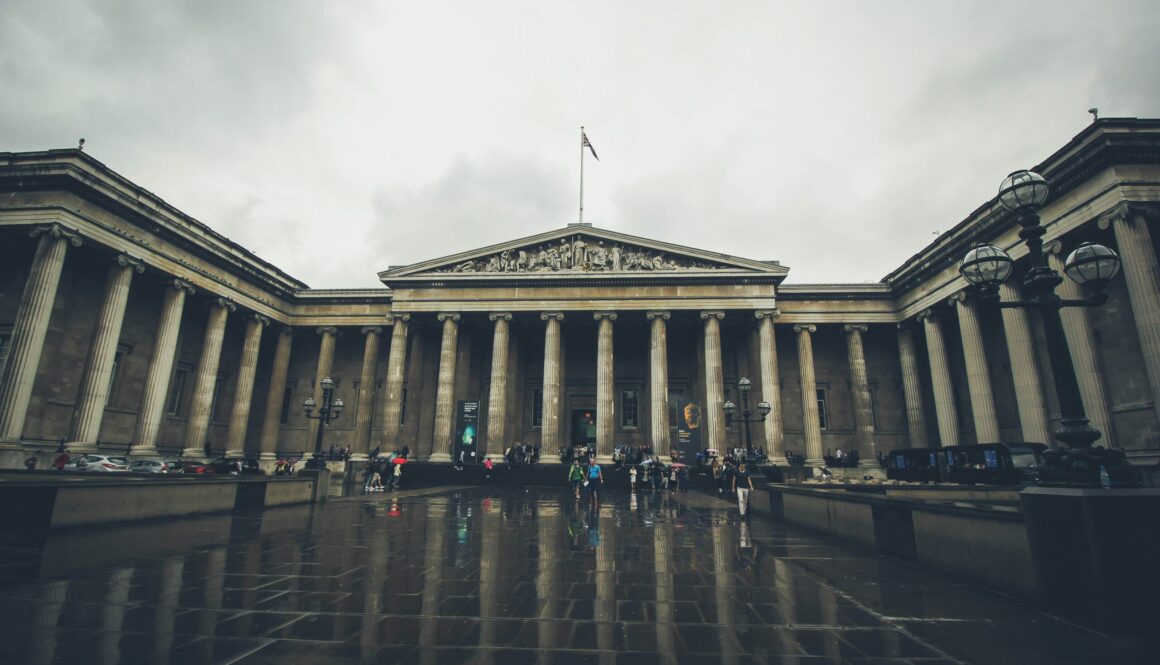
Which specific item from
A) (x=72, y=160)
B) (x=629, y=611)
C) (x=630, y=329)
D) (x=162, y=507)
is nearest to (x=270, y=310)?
(x=72, y=160)

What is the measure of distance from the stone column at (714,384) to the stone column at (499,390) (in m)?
9.28

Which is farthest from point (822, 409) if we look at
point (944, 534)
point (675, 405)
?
point (944, 534)

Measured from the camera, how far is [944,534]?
6.80m

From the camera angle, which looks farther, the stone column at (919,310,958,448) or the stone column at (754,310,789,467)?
the stone column at (754,310,789,467)

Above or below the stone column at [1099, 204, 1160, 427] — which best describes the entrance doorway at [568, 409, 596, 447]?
below

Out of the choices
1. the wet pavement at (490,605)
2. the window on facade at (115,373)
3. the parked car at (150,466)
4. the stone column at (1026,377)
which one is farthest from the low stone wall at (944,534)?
the window on facade at (115,373)

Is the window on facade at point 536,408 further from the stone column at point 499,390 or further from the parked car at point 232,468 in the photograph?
the parked car at point 232,468

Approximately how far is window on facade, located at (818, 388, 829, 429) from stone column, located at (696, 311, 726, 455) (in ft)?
32.3

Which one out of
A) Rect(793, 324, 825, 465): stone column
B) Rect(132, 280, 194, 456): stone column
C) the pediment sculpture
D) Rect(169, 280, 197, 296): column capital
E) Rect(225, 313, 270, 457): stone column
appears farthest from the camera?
Rect(225, 313, 270, 457): stone column

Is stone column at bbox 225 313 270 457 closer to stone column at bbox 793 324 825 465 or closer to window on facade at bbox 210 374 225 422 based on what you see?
window on facade at bbox 210 374 225 422

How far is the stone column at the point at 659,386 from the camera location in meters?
29.8

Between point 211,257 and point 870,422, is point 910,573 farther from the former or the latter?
point 211,257

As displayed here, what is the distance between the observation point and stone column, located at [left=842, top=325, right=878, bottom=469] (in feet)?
105

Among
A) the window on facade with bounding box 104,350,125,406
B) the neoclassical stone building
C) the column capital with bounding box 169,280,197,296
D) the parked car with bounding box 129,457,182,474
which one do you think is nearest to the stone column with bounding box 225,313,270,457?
the neoclassical stone building
